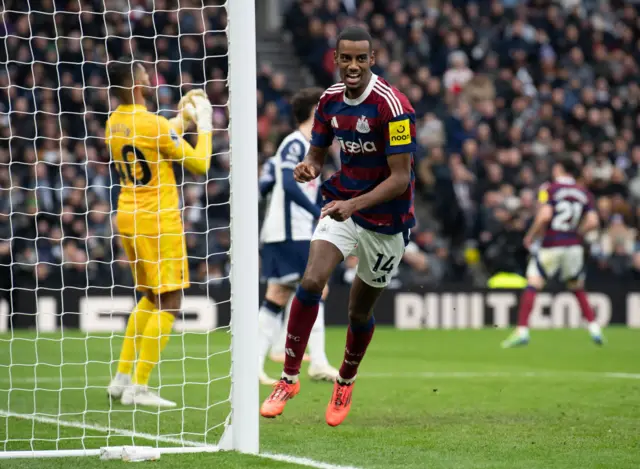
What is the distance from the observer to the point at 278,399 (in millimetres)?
6180

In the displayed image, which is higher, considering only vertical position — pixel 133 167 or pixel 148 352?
pixel 133 167

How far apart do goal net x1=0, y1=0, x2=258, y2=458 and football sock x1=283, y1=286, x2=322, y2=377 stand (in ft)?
1.32

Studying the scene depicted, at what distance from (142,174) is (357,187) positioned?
2321mm

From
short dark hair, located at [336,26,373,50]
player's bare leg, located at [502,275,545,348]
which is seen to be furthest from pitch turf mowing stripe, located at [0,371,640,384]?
short dark hair, located at [336,26,373,50]

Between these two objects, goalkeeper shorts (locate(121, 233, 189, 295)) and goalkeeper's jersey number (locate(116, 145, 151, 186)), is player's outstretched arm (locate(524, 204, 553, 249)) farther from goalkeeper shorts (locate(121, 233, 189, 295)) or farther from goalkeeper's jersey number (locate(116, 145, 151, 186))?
goalkeeper's jersey number (locate(116, 145, 151, 186))

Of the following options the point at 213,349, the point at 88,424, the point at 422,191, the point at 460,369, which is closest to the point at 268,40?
the point at 422,191

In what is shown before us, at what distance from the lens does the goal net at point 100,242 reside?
19.4ft

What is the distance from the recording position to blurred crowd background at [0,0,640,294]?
15.4 metres

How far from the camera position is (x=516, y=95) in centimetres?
2011

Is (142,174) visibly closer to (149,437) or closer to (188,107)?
(188,107)

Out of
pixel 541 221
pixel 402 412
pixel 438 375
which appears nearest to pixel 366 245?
pixel 402 412

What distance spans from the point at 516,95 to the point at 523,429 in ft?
46.4

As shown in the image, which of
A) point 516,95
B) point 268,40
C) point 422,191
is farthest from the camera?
point 268,40

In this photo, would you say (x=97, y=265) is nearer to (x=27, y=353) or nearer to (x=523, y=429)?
(x=27, y=353)
